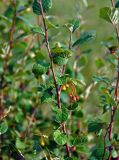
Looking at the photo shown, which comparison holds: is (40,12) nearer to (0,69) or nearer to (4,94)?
(0,69)

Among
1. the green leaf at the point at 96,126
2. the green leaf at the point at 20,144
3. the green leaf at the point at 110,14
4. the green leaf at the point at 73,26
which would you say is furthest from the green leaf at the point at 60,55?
the green leaf at the point at 20,144

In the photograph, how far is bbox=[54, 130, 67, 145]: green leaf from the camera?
60.0 inches

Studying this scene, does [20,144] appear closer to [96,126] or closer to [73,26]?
[96,126]

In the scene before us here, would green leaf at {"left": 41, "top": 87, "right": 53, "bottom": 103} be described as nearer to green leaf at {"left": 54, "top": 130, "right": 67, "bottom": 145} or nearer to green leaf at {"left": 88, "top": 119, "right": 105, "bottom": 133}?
green leaf at {"left": 54, "top": 130, "right": 67, "bottom": 145}

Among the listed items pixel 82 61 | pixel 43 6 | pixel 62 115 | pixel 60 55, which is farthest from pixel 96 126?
pixel 82 61

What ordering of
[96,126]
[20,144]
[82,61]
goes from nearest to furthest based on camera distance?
[96,126], [20,144], [82,61]

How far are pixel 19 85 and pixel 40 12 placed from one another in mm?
1245

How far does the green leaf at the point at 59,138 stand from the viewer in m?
1.52

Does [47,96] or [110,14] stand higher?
[110,14]

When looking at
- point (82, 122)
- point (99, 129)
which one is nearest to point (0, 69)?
point (82, 122)

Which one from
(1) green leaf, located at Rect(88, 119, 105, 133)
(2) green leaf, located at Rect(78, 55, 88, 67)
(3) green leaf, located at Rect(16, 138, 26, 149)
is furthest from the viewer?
(2) green leaf, located at Rect(78, 55, 88, 67)

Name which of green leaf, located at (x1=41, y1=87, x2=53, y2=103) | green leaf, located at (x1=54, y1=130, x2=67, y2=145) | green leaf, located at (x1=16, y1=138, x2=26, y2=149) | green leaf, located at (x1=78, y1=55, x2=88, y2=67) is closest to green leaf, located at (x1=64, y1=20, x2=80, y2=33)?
green leaf, located at (x1=41, y1=87, x2=53, y2=103)

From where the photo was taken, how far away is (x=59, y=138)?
1.54 m

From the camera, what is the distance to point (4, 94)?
258 cm
